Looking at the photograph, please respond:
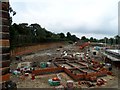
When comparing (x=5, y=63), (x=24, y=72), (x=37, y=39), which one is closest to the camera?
(x=5, y=63)

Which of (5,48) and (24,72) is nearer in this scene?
(5,48)

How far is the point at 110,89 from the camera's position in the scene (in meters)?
13.6

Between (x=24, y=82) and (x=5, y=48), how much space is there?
13839 millimetres

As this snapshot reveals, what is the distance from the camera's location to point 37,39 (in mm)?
40031

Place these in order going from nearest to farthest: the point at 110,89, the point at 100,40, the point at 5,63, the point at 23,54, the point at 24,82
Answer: the point at 5,63, the point at 110,89, the point at 24,82, the point at 23,54, the point at 100,40

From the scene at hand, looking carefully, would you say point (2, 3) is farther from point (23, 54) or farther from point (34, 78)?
point (23, 54)

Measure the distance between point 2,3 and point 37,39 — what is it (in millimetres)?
38603

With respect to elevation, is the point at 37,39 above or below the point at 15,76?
above

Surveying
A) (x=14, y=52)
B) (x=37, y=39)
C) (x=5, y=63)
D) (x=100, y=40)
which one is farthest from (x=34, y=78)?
(x=100, y=40)

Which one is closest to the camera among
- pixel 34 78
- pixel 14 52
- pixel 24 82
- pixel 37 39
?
pixel 24 82

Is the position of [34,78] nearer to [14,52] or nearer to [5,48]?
[14,52]

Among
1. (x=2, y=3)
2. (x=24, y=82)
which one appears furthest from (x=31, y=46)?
(x=2, y=3)

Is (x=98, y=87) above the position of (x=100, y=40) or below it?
below

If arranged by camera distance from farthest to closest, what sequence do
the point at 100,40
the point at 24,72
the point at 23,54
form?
the point at 100,40, the point at 23,54, the point at 24,72
